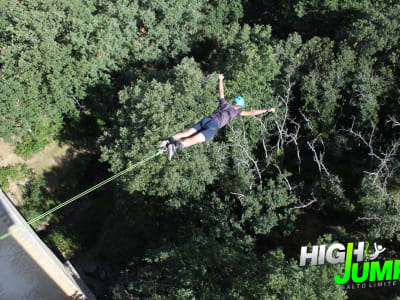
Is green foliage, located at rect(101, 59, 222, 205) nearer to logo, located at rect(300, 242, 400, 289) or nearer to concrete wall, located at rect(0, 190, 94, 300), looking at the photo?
concrete wall, located at rect(0, 190, 94, 300)

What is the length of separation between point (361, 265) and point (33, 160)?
2021 centimetres

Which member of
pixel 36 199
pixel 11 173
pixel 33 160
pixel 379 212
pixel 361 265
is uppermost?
pixel 11 173

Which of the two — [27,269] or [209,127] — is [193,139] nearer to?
[209,127]

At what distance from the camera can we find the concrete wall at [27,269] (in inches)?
479

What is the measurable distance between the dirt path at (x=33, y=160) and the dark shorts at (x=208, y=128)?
15177 millimetres

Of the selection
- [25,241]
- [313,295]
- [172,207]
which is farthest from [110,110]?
[313,295]

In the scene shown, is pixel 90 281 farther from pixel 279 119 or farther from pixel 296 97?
pixel 296 97

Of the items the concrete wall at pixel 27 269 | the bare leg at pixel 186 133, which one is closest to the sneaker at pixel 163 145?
the bare leg at pixel 186 133

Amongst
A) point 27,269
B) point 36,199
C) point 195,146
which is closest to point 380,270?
point 195,146

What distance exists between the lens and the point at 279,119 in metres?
19.5

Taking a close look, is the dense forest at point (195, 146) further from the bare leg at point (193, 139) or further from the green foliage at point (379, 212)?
the bare leg at point (193, 139)

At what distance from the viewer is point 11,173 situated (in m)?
19.7

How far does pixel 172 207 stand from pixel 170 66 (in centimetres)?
Result: 1326

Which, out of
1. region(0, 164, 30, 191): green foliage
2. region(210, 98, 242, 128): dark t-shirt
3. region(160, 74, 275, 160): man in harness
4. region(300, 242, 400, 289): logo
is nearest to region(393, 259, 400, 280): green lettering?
region(300, 242, 400, 289): logo
